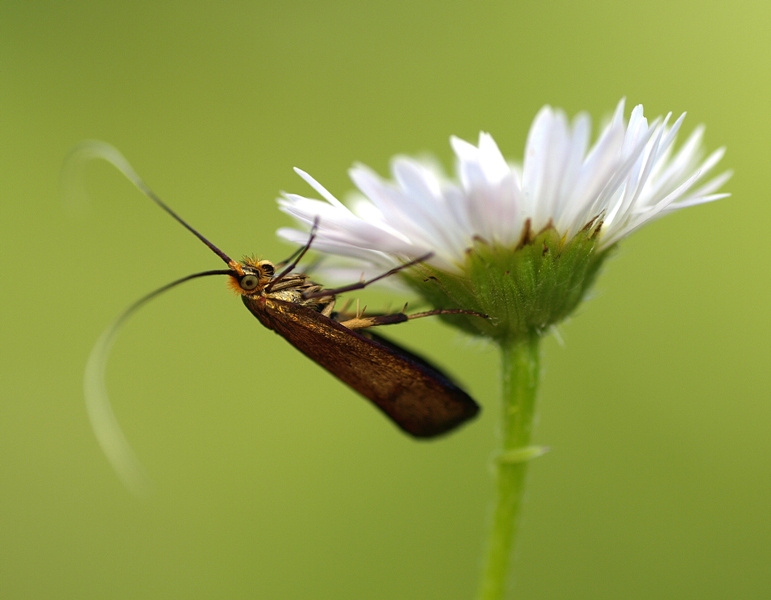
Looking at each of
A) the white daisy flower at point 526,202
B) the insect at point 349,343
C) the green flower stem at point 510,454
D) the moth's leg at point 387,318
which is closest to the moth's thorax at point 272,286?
the insect at point 349,343

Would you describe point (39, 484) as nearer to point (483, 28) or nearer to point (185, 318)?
point (185, 318)

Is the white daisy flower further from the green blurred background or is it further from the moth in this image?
the green blurred background

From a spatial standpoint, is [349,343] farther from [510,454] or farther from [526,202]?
[526,202]

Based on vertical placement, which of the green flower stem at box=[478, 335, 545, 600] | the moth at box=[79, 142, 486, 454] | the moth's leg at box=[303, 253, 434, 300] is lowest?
the green flower stem at box=[478, 335, 545, 600]

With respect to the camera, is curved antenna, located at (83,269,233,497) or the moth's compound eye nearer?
the moth's compound eye

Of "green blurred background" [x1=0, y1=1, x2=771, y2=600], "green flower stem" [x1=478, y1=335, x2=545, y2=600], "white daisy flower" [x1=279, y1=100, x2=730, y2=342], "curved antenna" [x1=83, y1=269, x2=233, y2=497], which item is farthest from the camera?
"curved antenna" [x1=83, y1=269, x2=233, y2=497]

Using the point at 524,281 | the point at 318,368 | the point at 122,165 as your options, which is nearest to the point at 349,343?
the point at 524,281

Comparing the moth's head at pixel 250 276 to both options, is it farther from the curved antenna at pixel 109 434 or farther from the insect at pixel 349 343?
the curved antenna at pixel 109 434

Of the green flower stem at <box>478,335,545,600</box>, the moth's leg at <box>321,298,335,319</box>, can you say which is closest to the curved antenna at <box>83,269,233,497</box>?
the moth's leg at <box>321,298,335,319</box>

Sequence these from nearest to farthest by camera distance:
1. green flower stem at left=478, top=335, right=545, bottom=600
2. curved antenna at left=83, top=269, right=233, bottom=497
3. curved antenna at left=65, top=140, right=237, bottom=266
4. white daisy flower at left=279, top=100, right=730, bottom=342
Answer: white daisy flower at left=279, top=100, right=730, bottom=342 < green flower stem at left=478, top=335, right=545, bottom=600 < curved antenna at left=65, top=140, right=237, bottom=266 < curved antenna at left=83, top=269, right=233, bottom=497
